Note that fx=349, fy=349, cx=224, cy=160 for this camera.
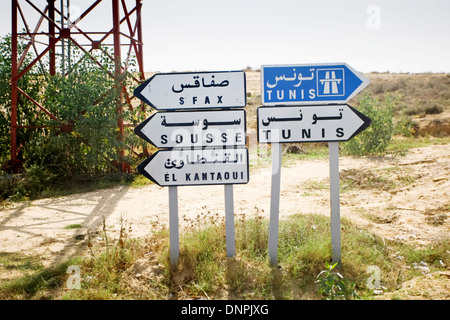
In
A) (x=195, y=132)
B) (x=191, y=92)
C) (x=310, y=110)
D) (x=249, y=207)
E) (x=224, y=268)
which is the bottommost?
(x=224, y=268)

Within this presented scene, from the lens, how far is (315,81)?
154 inches

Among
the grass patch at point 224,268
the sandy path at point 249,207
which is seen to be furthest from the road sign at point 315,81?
the sandy path at point 249,207

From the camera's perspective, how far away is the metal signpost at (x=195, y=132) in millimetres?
3922

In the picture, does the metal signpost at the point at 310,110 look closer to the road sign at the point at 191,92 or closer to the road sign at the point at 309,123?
the road sign at the point at 309,123

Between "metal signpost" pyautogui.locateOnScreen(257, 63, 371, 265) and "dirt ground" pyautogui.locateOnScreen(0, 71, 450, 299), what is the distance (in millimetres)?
1297

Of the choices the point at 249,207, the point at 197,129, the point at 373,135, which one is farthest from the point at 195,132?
the point at 373,135

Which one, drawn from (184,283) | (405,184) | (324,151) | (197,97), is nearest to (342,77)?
(197,97)

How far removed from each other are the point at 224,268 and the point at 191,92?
1.97 m

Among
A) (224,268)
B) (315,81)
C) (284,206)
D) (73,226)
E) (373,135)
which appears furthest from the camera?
(373,135)

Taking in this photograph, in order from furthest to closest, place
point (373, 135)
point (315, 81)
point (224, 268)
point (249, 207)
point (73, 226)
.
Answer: point (373, 135) < point (249, 207) < point (73, 226) < point (315, 81) < point (224, 268)

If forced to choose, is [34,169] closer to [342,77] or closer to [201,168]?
[201,168]

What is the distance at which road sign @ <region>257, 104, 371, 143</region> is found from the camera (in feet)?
12.8

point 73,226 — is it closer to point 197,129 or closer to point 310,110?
point 197,129

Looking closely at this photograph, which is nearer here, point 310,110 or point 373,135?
point 310,110
